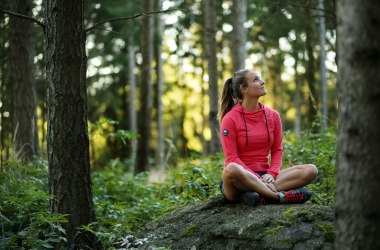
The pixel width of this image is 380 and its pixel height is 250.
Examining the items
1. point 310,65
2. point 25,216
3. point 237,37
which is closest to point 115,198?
point 25,216

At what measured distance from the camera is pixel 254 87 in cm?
548

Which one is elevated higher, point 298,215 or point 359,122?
point 359,122

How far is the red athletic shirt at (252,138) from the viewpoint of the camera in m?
5.34

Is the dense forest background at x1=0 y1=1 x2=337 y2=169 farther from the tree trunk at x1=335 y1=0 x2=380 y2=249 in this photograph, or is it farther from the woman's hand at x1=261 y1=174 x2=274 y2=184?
the tree trunk at x1=335 y1=0 x2=380 y2=249

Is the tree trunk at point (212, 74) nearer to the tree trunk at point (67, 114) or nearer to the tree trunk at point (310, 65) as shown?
the tree trunk at point (310, 65)

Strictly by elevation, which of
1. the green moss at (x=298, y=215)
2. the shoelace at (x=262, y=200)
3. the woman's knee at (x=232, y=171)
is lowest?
the green moss at (x=298, y=215)

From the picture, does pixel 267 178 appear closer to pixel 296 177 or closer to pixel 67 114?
pixel 296 177

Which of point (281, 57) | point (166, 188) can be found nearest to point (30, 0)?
point (166, 188)

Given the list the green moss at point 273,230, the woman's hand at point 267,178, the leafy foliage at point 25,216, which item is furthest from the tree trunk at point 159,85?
the green moss at point 273,230

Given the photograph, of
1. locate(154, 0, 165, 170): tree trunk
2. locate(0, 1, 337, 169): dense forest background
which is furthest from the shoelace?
locate(154, 0, 165, 170): tree trunk

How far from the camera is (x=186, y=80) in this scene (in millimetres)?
35031

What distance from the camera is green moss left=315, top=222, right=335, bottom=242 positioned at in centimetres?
419

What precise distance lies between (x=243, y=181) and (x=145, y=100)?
10.2 m

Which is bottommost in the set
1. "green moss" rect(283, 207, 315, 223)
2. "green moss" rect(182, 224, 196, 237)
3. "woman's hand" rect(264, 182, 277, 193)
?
"green moss" rect(182, 224, 196, 237)
